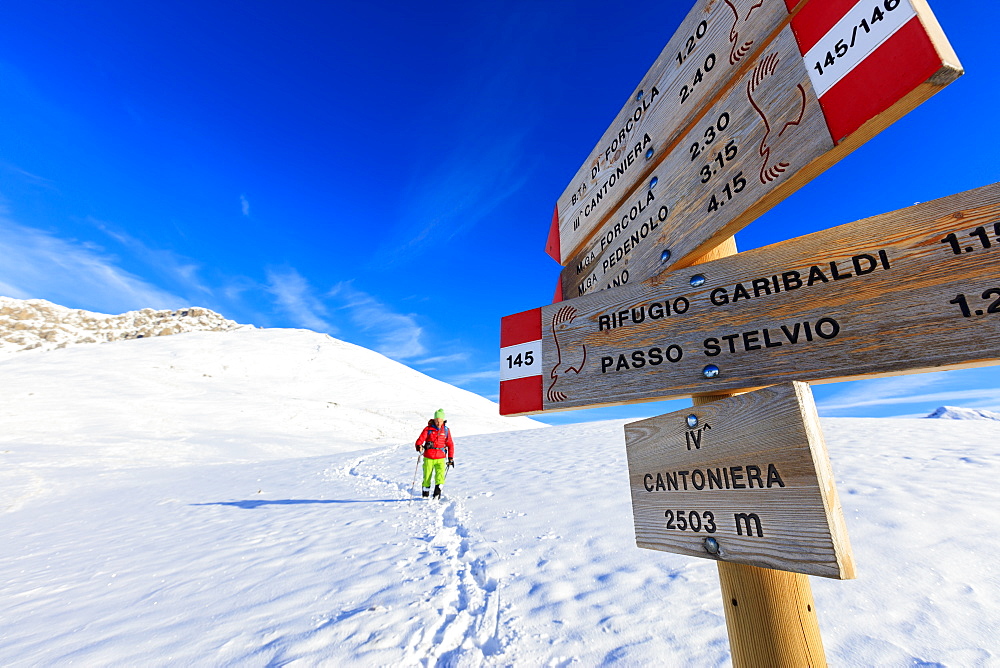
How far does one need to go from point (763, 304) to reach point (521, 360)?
3.09 feet

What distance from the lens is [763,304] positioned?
123cm

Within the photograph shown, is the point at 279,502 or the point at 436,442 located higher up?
the point at 436,442

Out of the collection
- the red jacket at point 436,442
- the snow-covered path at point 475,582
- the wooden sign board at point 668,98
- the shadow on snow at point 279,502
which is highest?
the wooden sign board at point 668,98

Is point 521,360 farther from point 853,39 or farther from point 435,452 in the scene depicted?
point 435,452

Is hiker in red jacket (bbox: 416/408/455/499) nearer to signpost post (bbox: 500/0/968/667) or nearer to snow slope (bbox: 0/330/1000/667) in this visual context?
snow slope (bbox: 0/330/1000/667)

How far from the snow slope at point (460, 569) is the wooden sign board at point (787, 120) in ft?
8.18

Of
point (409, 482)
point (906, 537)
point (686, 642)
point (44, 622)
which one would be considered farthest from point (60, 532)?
point (906, 537)

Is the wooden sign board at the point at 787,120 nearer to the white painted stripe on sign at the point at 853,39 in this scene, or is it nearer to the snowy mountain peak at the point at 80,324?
the white painted stripe on sign at the point at 853,39

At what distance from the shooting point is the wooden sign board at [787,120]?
95 cm

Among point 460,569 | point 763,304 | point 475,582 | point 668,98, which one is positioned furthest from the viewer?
point 460,569

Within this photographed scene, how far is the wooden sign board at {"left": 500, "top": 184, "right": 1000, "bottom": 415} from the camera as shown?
37.8 inches

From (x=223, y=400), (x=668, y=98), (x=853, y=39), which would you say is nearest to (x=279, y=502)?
(x=668, y=98)

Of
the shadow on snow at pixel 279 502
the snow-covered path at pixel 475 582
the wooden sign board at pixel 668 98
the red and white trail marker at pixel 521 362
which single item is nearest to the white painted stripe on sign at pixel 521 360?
the red and white trail marker at pixel 521 362

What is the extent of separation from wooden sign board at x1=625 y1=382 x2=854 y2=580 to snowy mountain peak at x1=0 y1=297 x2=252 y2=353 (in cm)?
8065
